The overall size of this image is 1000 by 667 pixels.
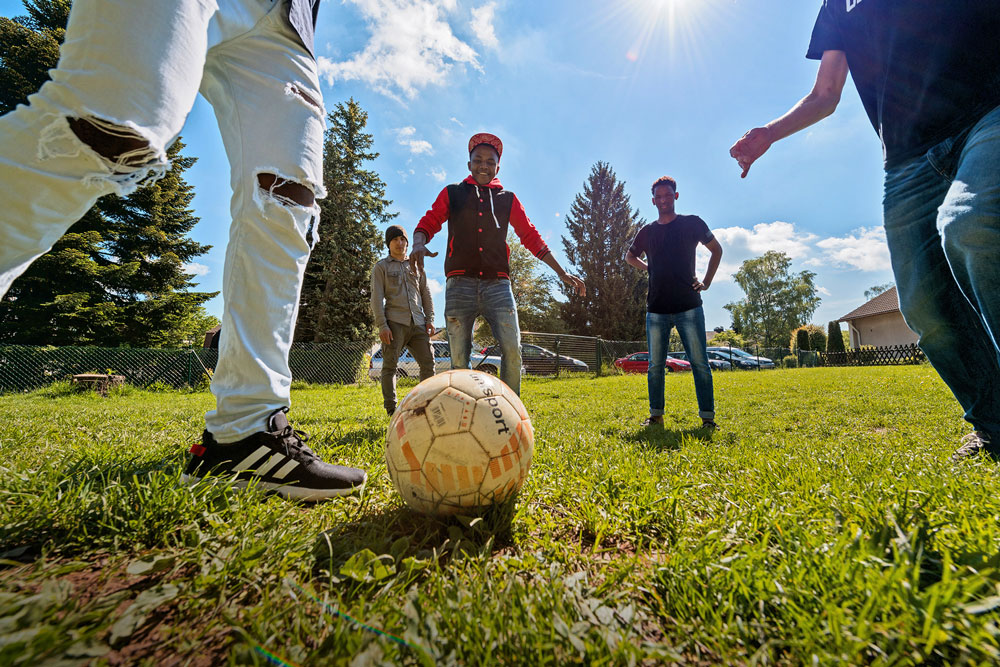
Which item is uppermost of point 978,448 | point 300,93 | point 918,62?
point 918,62

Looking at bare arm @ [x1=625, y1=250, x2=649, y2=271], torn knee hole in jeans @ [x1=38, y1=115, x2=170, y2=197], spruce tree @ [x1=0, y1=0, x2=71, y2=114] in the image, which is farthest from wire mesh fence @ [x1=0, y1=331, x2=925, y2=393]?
spruce tree @ [x1=0, y1=0, x2=71, y2=114]

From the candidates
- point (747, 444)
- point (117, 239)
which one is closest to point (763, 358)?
point (747, 444)

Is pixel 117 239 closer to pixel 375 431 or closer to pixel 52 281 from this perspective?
pixel 52 281

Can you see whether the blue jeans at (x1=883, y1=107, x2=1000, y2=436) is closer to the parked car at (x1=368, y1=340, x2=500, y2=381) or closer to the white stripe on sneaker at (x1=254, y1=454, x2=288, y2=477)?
the white stripe on sneaker at (x1=254, y1=454, x2=288, y2=477)

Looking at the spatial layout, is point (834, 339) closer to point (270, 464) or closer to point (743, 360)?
point (743, 360)

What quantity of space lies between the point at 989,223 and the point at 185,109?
305 centimetres

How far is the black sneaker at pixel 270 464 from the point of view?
1.73m

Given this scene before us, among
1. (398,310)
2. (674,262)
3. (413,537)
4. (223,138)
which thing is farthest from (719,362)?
(223,138)

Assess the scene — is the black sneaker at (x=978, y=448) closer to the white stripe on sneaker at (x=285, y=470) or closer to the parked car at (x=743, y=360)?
the white stripe on sneaker at (x=285, y=470)

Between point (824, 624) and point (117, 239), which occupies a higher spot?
point (117, 239)

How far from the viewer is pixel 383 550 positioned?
1412mm

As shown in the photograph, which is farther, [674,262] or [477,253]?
[674,262]

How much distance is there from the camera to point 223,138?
6.17 ft

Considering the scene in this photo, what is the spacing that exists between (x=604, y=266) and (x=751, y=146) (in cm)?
3253
